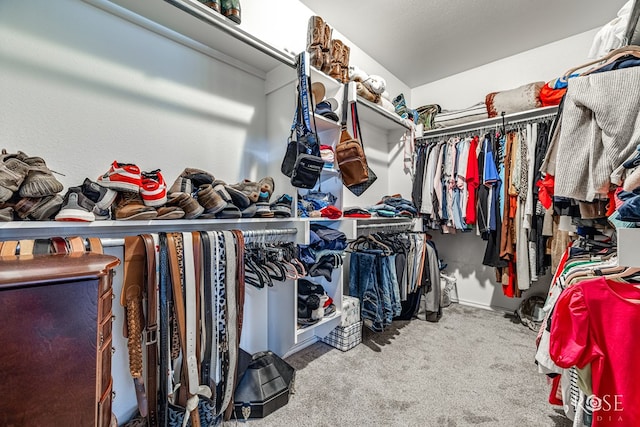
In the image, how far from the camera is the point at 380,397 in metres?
1.53

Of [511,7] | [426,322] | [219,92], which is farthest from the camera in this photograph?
[426,322]

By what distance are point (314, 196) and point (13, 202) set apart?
1503mm

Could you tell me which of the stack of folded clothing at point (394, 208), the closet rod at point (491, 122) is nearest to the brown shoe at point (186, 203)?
the stack of folded clothing at point (394, 208)

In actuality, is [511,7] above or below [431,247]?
above

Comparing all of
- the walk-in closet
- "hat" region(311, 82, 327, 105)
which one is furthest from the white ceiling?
"hat" region(311, 82, 327, 105)

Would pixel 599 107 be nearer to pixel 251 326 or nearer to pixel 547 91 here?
pixel 547 91

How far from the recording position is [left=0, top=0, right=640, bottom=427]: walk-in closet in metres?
0.90

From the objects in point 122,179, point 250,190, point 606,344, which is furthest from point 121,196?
point 606,344

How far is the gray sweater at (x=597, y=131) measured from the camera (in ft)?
3.51

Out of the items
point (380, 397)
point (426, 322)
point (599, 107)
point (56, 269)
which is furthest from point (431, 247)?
point (56, 269)

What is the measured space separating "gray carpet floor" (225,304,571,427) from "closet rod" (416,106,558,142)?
1.97m

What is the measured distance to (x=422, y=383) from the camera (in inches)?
65.2

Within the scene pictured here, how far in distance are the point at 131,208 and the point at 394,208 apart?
2.09 metres

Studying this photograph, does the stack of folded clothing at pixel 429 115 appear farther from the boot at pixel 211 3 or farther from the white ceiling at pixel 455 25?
the boot at pixel 211 3
